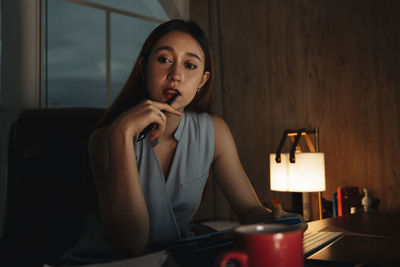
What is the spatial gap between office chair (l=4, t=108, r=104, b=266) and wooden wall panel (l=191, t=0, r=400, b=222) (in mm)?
1444

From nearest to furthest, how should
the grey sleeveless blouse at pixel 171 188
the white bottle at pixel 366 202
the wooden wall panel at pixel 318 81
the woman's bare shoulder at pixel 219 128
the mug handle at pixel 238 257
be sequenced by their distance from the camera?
the mug handle at pixel 238 257 → the grey sleeveless blouse at pixel 171 188 → the woman's bare shoulder at pixel 219 128 → the white bottle at pixel 366 202 → the wooden wall panel at pixel 318 81

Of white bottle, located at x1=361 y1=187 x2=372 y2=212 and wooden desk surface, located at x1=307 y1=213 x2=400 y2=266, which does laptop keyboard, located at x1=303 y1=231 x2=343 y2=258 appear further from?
white bottle, located at x1=361 y1=187 x2=372 y2=212

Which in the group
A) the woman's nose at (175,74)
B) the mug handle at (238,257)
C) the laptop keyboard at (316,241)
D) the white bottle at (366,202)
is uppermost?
the woman's nose at (175,74)

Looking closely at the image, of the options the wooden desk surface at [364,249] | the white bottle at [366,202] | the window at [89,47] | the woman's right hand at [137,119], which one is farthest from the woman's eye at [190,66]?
the window at [89,47]

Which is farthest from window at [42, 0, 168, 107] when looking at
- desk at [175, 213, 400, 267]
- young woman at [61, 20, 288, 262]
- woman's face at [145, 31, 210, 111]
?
desk at [175, 213, 400, 267]

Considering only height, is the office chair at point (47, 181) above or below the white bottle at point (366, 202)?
above

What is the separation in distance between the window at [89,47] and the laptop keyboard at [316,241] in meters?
1.94

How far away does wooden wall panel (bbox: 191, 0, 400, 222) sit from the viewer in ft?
5.71

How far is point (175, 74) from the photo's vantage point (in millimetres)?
985

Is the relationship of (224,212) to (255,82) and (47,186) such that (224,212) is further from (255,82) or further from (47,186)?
(47,186)

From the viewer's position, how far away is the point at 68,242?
122 centimetres

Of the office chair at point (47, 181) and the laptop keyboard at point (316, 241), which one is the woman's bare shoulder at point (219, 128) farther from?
the laptop keyboard at point (316, 241)

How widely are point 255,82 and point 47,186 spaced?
176 centimetres

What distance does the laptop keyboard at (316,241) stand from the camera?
59cm
